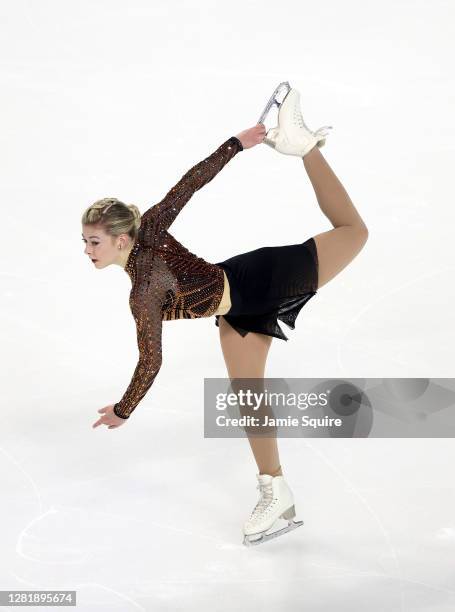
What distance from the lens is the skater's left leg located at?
4398mm

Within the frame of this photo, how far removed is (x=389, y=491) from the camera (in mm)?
4566

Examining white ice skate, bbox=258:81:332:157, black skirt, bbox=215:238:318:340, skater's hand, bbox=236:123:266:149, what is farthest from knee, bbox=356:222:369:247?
skater's hand, bbox=236:123:266:149

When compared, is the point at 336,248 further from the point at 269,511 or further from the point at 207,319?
the point at 207,319

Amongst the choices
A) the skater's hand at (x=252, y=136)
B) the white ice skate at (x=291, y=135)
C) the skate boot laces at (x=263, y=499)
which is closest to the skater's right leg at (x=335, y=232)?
the white ice skate at (x=291, y=135)

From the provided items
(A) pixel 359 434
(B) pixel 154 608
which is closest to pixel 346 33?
(A) pixel 359 434

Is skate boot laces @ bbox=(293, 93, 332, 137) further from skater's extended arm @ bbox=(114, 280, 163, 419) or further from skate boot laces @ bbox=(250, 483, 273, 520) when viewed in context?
skate boot laces @ bbox=(250, 483, 273, 520)

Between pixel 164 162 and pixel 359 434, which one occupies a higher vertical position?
pixel 164 162

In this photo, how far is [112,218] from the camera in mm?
4020

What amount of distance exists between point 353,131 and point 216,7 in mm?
1805

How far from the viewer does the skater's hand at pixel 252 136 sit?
4.39 meters

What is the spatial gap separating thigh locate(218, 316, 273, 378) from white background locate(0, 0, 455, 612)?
2.10 ft

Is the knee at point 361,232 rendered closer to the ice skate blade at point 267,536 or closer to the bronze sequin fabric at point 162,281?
the bronze sequin fabric at point 162,281

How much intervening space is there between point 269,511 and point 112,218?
1.42 m

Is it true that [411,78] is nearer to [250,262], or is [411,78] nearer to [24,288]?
[24,288]
